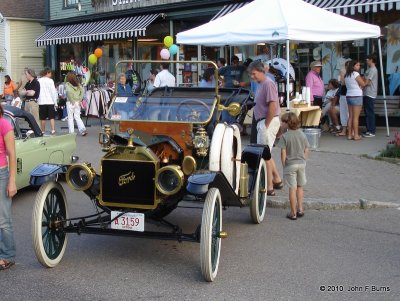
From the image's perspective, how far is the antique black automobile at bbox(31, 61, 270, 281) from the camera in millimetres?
5094

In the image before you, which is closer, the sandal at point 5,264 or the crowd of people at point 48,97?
the sandal at point 5,264

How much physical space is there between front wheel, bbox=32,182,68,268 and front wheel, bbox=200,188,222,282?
56.7 inches

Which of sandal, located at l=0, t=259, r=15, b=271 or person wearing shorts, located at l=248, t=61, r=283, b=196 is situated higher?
person wearing shorts, located at l=248, t=61, r=283, b=196

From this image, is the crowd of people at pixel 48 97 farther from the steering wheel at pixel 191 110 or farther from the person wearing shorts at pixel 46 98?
the steering wheel at pixel 191 110

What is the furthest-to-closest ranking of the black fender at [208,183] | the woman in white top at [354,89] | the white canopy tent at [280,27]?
1. the woman in white top at [354,89]
2. the white canopy tent at [280,27]
3. the black fender at [208,183]

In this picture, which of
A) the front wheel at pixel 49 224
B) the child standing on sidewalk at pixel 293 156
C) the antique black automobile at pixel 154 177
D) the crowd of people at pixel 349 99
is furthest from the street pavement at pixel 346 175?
the front wheel at pixel 49 224

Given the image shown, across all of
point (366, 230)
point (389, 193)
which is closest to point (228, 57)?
point (389, 193)

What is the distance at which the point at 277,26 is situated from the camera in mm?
11109

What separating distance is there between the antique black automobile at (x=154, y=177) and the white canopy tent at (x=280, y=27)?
5288mm

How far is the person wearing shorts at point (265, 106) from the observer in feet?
24.9

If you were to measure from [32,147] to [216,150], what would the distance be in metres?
3.86

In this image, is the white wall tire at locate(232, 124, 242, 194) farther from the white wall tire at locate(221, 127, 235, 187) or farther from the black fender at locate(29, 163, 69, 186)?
the black fender at locate(29, 163, 69, 186)

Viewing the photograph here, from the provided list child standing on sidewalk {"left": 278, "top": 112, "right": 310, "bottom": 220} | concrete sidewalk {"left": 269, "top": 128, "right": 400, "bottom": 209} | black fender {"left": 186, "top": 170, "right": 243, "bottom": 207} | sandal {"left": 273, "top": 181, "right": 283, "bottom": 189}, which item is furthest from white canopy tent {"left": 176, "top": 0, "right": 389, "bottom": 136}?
black fender {"left": 186, "top": 170, "right": 243, "bottom": 207}

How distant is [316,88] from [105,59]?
35.6ft
